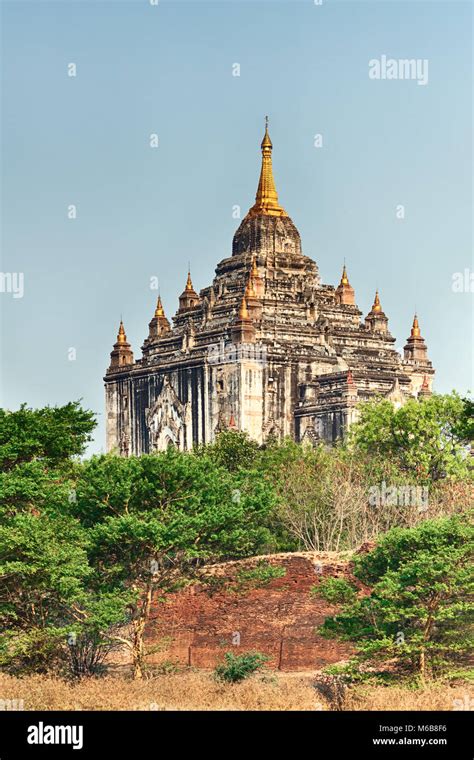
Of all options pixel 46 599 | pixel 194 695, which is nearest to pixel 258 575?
pixel 46 599

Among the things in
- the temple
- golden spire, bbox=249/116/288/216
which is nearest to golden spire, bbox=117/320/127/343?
the temple

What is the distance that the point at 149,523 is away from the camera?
3938cm

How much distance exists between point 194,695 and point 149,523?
14.2 ft

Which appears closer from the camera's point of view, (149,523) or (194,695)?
(194,695)

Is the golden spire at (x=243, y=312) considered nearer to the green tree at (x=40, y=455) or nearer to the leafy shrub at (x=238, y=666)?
the green tree at (x=40, y=455)

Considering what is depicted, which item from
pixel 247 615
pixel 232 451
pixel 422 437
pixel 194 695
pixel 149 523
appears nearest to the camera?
pixel 194 695

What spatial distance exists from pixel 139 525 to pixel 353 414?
33.1 meters

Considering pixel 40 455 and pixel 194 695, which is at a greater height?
pixel 40 455

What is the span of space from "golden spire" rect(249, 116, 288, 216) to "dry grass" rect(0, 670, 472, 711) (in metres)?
44.7

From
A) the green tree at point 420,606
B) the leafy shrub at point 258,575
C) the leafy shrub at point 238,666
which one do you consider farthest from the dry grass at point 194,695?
the leafy shrub at point 258,575

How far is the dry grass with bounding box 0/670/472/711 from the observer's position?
115 feet

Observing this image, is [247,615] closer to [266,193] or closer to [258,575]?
[258,575]
